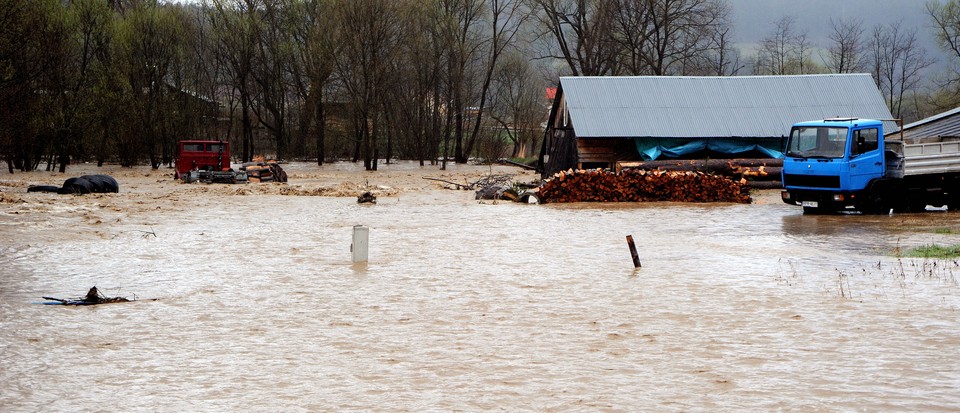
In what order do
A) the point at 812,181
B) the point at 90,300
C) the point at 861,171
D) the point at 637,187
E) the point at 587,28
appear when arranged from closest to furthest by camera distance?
the point at 90,300 < the point at 861,171 < the point at 812,181 < the point at 637,187 < the point at 587,28

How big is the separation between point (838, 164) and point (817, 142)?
94cm

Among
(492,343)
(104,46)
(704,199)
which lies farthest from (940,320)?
(104,46)

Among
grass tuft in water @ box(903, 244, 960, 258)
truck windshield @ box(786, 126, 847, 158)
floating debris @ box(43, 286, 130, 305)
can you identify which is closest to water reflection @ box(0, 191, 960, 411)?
floating debris @ box(43, 286, 130, 305)

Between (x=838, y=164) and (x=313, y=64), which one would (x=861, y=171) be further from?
(x=313, y=64)

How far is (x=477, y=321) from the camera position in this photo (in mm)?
11531

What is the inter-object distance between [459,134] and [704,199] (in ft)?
126

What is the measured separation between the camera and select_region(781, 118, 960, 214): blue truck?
2527 cm

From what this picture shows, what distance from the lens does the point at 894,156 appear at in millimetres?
26062

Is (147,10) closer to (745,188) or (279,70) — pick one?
(279,70)

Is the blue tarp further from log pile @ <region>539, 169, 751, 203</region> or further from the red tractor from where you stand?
the red tractor

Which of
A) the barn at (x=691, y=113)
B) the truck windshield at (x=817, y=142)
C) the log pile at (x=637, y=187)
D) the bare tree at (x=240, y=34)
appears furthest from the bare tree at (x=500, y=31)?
the truck windshield at (x=817, y=142)

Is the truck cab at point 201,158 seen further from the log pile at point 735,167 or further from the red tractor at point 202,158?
the log pile at point 735,167

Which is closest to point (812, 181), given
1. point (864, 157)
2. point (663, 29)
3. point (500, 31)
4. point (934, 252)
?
point (864, 157)

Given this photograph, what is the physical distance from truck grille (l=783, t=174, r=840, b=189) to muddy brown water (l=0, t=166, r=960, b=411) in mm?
3138
